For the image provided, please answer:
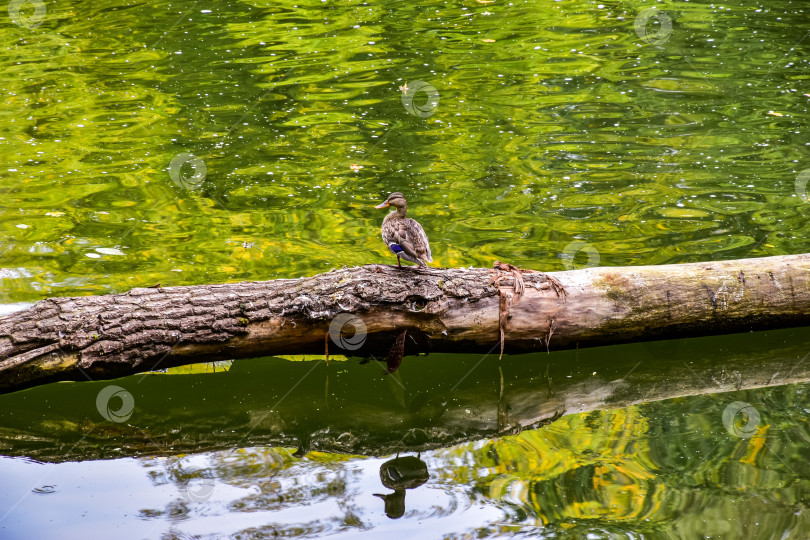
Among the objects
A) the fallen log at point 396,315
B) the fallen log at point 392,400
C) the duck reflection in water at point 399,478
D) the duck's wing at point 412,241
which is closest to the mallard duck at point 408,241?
the duck's wing at point 412,241

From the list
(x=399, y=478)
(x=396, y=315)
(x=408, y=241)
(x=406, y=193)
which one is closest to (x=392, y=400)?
(x=396, y=315)

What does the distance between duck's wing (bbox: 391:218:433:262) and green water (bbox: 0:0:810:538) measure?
0.96 metres

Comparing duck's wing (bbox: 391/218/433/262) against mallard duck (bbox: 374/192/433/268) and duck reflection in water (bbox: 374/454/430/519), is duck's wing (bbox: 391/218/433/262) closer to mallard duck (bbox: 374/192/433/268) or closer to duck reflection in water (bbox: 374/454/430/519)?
mallard duck (bbox: 374/192/433/268)

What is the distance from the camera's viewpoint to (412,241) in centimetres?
560

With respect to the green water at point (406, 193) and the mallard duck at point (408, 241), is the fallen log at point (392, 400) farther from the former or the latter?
the mallard duck at point (408, 241)

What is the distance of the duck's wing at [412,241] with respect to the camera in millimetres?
5578

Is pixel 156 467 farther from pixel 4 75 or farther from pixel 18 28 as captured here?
pixel 18 28

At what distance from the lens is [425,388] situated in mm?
5875

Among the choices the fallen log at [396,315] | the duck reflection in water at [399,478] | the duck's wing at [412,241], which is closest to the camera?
the duck reflection in water at [399,478]

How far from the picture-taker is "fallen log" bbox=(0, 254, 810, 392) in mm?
5191

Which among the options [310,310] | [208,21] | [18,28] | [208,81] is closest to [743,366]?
[310,310]

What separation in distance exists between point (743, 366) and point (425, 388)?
230 centimetres

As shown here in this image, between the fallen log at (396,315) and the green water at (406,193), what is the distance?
45 cm

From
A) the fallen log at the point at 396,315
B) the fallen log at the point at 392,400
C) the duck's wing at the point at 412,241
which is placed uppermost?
the duck's wing at the point at 412,241
